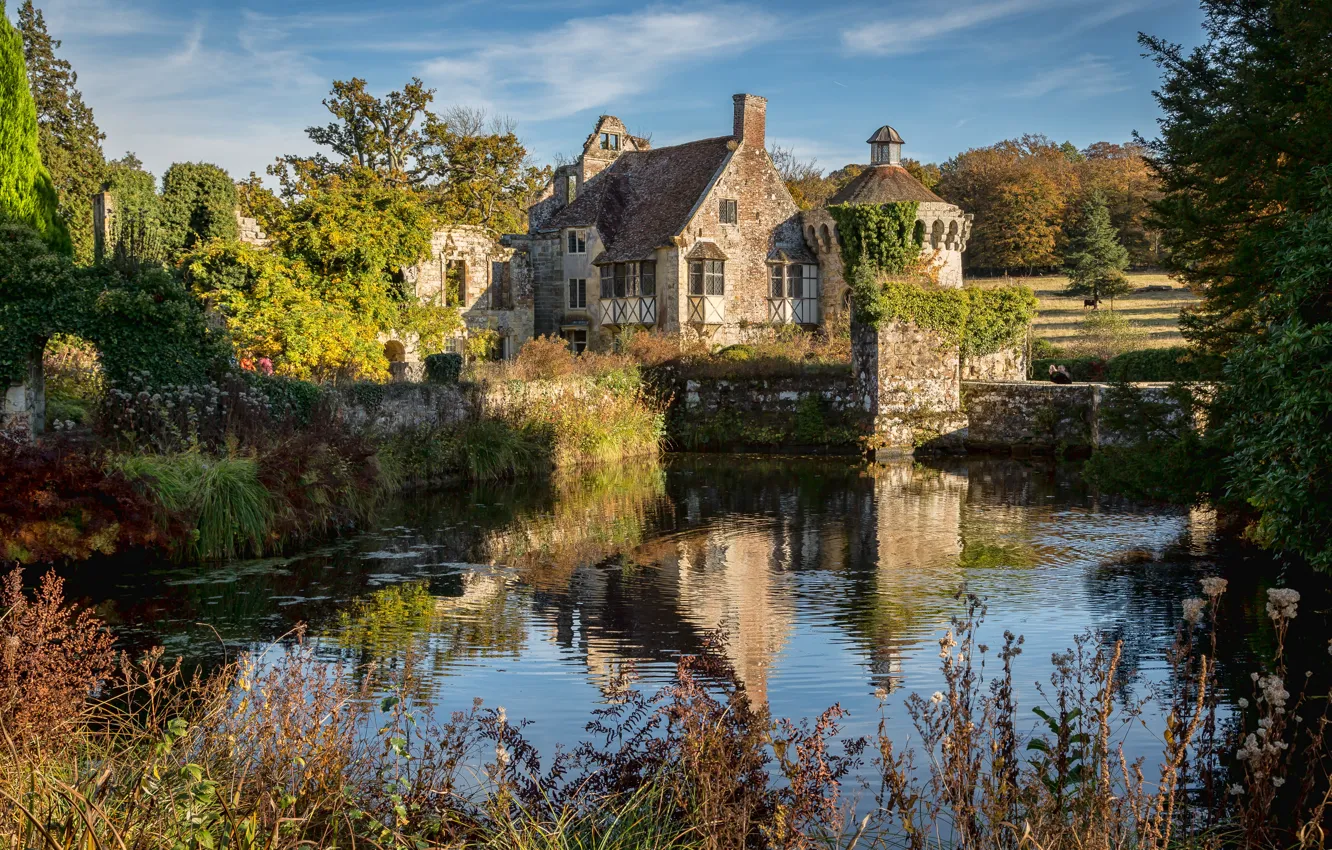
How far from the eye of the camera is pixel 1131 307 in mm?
47562

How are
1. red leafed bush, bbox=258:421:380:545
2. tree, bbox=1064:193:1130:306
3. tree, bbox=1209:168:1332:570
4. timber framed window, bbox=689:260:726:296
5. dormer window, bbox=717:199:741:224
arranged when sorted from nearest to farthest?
tree, bbox=1209:168:1332:570
red leafed bush, bbox=258:421:380:545
timber framed window, bbox=689:260:726:296
dormer window, bbox=717:199:741:224
tree, bbox=1064:193:1130:306

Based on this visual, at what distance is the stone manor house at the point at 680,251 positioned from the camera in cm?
3978

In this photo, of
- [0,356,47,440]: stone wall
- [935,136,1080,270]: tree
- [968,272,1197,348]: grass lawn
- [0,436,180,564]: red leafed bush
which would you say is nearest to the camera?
[0,436,180,564]: red leafed bush

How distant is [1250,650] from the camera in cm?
880

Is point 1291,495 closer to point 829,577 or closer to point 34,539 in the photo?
point 829,577

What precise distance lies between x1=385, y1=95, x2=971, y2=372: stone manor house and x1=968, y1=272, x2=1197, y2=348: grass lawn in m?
5.19

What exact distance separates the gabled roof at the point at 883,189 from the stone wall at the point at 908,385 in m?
15.2

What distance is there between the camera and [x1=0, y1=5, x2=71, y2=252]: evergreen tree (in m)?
A: 16.3

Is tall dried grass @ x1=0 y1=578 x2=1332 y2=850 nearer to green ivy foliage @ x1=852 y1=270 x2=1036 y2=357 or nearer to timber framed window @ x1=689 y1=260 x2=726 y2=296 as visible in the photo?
green ivy foliage @ x1=852 y1=270 x2=1036 y2=357

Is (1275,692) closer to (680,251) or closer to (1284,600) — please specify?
(1284,600)

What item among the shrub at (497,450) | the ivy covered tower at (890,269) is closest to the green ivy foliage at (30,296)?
the shrub at (497,450)

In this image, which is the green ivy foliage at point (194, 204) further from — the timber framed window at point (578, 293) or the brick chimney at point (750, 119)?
the brick chimney at point (750, 119)

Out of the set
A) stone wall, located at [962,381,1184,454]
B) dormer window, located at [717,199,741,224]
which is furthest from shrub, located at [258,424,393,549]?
dormer window, located at [717,199,741,224]

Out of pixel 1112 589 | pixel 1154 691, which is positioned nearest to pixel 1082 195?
pixel 1112 589
